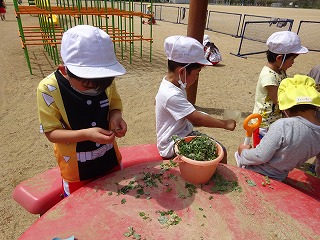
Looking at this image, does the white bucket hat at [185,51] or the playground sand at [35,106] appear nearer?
the white bucket hat at [185,51]

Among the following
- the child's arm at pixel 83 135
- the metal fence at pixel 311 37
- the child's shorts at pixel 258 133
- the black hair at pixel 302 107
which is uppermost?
the black hair at pixel 302 107

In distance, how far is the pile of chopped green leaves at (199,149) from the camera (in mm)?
1409

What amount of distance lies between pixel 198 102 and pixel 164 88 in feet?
10.7

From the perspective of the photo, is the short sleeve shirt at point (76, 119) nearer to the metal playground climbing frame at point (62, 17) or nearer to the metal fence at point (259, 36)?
the metal playground climbing frame at point (62, 17)

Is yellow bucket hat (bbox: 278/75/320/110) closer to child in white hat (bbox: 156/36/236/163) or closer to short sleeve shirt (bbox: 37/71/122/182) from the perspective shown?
child in white hat (bbox: 156/36/236/163)

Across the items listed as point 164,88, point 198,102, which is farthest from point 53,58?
point 164,88

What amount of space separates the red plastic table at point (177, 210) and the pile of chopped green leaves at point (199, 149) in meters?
0.18

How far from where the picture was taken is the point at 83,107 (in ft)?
4.76

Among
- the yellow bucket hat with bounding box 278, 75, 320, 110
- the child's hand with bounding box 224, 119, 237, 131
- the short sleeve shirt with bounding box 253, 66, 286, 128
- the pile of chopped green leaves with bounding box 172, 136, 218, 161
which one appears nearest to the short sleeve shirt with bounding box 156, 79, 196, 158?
the child's hand with bounding box 224, 119, 237, 131

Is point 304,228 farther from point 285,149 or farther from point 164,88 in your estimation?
point 164,88

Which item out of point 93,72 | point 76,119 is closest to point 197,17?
point 76,119

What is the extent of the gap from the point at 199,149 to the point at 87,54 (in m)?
0.76

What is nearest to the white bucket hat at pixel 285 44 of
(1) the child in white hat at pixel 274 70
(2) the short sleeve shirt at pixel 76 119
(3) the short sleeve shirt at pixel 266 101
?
(1) the child in white hat at pixel 274 70

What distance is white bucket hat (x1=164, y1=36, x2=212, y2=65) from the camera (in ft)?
6.00
